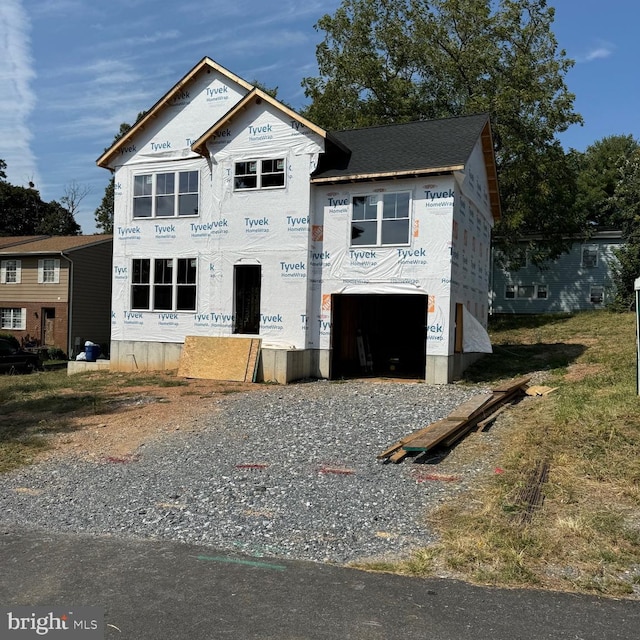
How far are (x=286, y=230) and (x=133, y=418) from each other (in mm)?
7910

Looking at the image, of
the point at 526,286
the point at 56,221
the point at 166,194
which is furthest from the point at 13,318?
the point at 526,286

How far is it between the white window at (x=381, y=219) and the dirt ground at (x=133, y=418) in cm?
522

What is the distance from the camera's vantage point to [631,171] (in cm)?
3422

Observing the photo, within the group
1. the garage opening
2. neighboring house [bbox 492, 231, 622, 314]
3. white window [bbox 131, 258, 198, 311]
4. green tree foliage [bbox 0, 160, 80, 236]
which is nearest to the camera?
white window [bbox 131, 258, 198, 311]

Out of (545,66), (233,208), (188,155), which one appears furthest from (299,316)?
(545,66)

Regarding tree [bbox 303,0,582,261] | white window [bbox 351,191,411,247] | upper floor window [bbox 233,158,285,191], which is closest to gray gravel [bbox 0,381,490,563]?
white window [bbox 351,191,411,247]

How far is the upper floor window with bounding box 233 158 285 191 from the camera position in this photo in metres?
18.1

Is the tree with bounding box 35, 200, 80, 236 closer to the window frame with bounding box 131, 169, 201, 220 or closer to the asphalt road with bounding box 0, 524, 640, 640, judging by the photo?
the window frame with bounding box 131, 169, 201, 220

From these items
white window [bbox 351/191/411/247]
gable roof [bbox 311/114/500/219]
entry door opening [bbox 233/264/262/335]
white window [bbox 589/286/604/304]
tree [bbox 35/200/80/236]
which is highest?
tree [bbox 35/200/80/236]

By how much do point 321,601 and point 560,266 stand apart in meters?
38.1

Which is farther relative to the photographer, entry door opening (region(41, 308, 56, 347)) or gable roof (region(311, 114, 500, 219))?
entry door opening (region(41, 308, 56, 347))

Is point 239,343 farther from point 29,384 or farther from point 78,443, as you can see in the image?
point 78,443

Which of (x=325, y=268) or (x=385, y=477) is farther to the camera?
(x=325, y=268)

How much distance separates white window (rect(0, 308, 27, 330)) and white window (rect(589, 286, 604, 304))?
33605 millimetres
